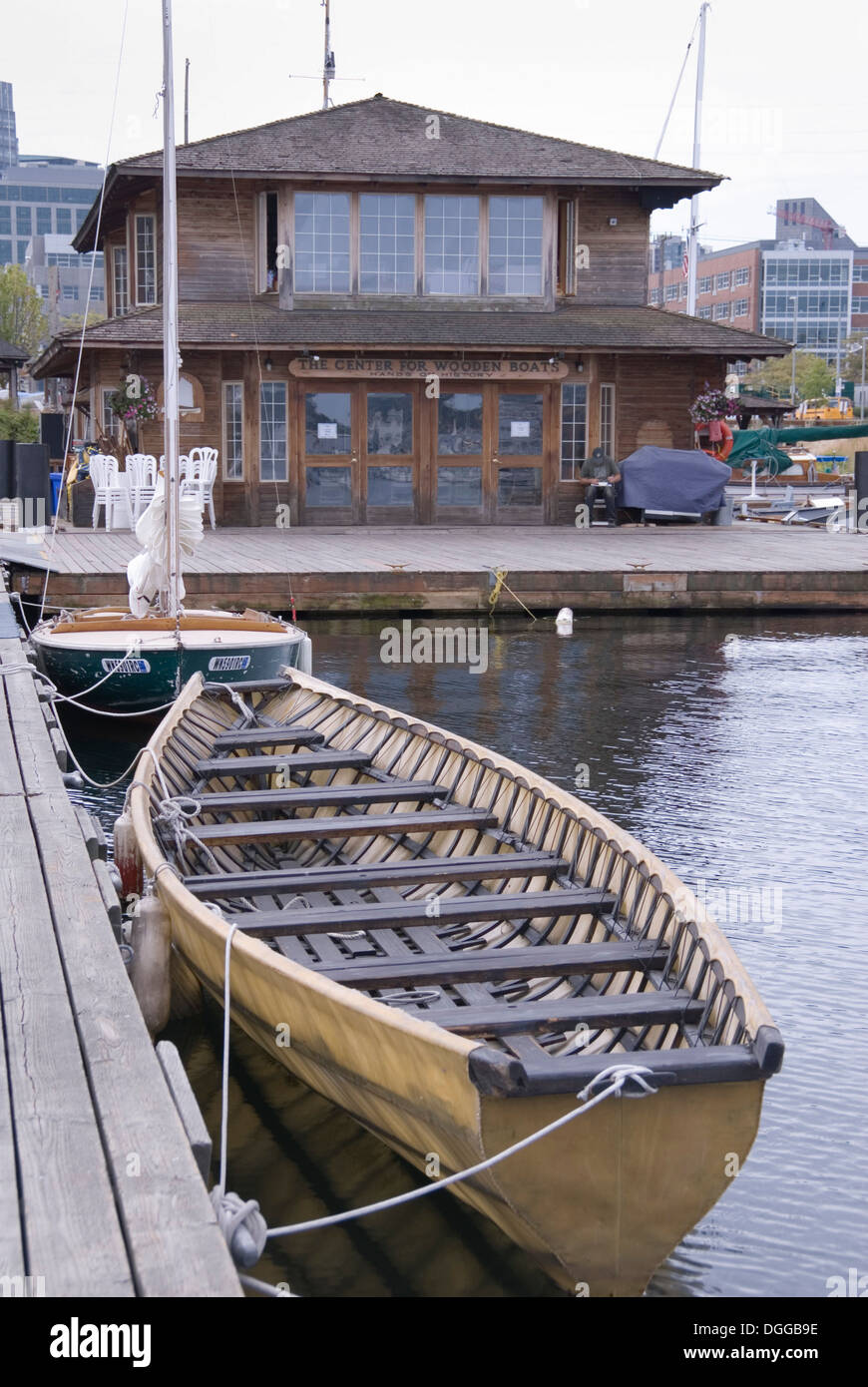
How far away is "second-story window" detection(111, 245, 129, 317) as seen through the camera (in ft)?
94.1

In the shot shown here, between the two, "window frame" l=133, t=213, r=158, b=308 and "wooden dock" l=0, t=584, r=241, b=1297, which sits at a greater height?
"window frame" l=133, t=213, r=158, b=308

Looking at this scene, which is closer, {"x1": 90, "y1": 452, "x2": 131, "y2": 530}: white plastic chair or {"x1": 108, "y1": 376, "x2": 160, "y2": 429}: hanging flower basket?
{"x1": 90, "y1": 452, "x2": 131, "y2": 530}: white plastic chair

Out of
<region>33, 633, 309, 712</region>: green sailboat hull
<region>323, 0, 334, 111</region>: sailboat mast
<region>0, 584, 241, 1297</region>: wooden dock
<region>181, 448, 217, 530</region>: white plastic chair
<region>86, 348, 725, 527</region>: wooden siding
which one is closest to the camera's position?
<region>0, 584, 241, 1297</region>: wooden dock

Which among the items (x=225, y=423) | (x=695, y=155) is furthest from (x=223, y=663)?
(x=695, y=155)

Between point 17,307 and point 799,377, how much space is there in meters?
53.3

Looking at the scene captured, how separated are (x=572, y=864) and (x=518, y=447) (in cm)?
2090

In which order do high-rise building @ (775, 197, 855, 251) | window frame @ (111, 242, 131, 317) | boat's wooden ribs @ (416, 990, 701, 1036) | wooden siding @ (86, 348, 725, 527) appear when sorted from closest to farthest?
boat's wooden ribs @ (416, 990, 701, 1036) → wooden siding @ (86, 348, 725, 527) → window frame @ (111, 242, 131, 317) → high-rise building @ (775, 197, 855, 251)

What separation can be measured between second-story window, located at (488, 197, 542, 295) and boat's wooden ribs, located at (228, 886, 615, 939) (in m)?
21.9

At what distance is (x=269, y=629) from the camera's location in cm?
1362

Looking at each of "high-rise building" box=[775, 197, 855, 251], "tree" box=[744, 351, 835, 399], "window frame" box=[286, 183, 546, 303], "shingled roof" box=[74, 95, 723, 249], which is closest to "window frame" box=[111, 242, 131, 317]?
"shingled roof" box=[74, 95, 723, 249]

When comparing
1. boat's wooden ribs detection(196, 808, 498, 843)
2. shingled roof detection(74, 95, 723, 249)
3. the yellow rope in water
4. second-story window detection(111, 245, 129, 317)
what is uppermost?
shingled roof detection(74, 95, 723, 249)

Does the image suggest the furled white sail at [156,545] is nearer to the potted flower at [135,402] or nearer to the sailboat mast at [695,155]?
the potted flower at [135,402]

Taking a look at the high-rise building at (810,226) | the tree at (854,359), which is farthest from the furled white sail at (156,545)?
the high-rise building at (810,226)

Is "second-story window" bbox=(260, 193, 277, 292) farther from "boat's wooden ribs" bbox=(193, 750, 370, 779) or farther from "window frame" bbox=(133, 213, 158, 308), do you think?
"boat's wooden ribs" bbox=(193, 750, 370, 779)
